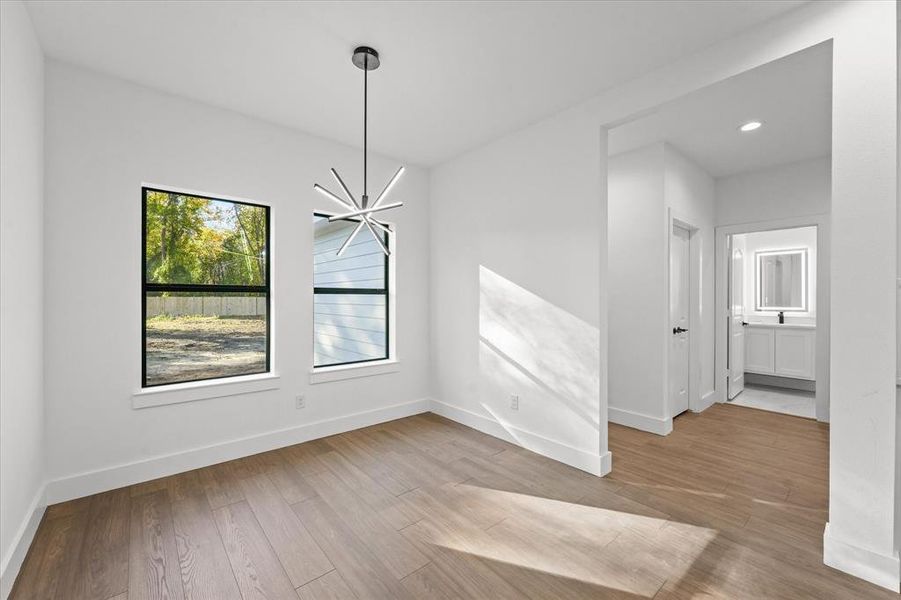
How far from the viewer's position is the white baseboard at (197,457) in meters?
2.56

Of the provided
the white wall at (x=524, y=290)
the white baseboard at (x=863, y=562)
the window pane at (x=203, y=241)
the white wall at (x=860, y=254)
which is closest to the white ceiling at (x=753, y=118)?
the white wall at (x=860, y=254)

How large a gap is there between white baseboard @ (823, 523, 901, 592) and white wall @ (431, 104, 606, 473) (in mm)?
1256

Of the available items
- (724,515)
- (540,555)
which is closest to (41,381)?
(540,555)

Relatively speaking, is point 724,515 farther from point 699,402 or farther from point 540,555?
point 699,402

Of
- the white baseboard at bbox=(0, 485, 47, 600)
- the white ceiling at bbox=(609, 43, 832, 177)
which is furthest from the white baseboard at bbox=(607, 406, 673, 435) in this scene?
the white baseboard at bbox=(0, 485, 47, 600)

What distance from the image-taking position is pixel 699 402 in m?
4.57

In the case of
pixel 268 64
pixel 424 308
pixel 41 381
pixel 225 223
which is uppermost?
pixel 268 64

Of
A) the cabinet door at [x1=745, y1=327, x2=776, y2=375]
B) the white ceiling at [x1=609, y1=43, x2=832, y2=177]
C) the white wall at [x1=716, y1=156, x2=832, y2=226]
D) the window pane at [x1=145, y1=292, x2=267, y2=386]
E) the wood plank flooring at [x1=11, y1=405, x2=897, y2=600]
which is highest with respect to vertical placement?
the white ceiling at [x1=609, y1=43, x2=832, y2=177]

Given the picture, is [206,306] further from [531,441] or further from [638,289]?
[638,289]

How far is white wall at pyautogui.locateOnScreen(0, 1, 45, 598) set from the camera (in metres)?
1.79

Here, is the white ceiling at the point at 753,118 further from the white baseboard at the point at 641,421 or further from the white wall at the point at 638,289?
the white baseboard at the point at 641,421

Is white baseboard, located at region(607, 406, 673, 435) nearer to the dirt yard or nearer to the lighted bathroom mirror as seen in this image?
the dirt yard

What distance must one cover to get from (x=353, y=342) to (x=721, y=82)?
141 inches

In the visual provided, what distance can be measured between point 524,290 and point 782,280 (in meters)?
5.08
